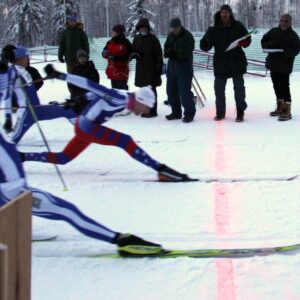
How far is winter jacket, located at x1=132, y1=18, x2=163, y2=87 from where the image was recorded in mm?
8234

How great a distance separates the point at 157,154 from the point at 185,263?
3.02 meters

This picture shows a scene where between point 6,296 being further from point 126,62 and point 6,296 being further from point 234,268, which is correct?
point 126,62

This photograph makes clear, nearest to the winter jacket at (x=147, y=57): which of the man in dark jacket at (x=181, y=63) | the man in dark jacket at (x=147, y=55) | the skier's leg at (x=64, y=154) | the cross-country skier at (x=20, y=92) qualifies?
the man in dark jacket at (x=147, y=55)

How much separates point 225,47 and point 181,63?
0.70 metres

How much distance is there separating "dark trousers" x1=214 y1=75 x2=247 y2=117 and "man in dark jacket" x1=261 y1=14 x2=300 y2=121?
1.85ft

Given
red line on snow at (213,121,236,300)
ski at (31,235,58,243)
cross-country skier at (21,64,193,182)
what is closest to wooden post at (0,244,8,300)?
red line on snow at (213,121,236,300)

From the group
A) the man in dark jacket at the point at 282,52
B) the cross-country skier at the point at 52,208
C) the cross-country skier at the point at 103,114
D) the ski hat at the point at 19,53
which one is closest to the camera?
the cross-country skier at the point at 52,208

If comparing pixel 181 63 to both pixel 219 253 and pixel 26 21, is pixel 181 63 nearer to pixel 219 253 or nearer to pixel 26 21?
pixel 219 253

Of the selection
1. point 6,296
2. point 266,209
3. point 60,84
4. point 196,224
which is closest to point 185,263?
point 196,224

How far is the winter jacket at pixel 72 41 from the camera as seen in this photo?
32.6ft

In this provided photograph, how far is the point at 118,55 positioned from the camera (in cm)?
880

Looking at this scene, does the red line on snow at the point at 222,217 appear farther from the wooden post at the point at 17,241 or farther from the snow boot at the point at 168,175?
the wooden post at the point at 17,241

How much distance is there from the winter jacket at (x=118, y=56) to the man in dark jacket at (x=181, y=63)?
1.05 m

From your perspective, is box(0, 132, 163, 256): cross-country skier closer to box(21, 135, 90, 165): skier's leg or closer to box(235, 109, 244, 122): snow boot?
box(21, 135, 90, 165): skier's leg
